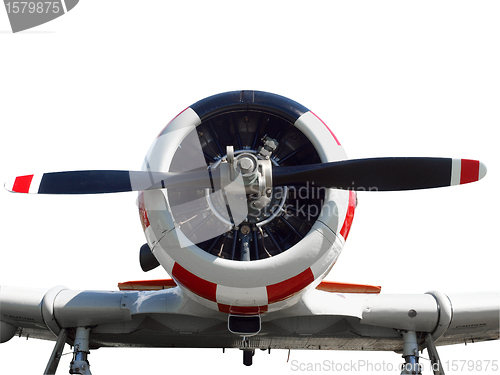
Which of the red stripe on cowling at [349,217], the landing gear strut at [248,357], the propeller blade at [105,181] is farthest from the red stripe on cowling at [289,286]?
the landing gear strut at [248,357]

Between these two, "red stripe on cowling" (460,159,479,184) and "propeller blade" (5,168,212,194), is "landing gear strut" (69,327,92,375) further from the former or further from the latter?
"red stripe on cowling" (460,159,479,184)

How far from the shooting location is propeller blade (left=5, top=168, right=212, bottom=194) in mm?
6082

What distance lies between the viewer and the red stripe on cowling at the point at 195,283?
6.09 meters

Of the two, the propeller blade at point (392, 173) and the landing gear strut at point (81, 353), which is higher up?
the propeller blade at point (392, 173)

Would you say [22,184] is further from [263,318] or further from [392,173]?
[392,173]

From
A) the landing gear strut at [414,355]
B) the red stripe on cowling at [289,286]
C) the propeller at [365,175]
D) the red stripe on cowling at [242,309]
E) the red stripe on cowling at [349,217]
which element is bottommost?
the landing gear strut at [414,355]

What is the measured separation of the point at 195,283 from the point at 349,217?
6.19 feet

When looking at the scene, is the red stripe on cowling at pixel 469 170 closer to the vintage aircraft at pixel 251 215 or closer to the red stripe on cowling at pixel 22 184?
the vintage aircraft at pixel 251 215

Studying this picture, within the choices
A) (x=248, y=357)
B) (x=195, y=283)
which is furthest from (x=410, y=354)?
(x=195, y=283)

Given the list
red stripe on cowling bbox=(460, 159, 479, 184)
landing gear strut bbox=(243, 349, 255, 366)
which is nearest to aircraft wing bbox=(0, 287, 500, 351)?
landing gear strut bbox=(243, 349, 255, 366)

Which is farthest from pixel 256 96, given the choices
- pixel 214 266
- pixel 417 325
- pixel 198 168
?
pixel 417 325

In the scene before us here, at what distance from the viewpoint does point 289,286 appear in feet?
20.1

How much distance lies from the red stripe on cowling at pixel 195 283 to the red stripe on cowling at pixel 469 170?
2965 mm

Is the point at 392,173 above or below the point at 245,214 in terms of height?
above
